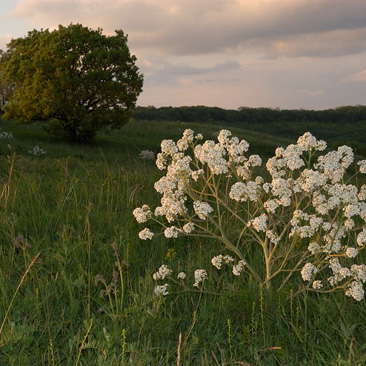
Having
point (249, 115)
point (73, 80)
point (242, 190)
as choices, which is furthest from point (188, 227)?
point (249, 115)

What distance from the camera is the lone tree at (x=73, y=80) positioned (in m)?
27.1

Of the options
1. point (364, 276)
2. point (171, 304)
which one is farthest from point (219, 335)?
point (364, 276)

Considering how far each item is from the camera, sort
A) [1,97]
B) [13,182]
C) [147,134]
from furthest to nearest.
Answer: [1,97] → [147,134] → [13,182]

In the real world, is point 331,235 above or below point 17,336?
above

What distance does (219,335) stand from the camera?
4.35 metres

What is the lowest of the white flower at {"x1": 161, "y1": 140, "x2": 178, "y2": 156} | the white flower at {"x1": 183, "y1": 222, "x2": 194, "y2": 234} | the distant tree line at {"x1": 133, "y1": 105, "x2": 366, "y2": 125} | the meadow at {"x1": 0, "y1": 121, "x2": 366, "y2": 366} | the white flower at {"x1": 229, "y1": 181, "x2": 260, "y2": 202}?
the meadow at {"x1": 0, "y1": 121, "x2": 366, "y2": 366}

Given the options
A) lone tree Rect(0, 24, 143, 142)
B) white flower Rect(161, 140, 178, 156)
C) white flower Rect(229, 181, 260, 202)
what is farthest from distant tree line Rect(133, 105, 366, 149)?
white flower Rect(229, 181, 260, 202)

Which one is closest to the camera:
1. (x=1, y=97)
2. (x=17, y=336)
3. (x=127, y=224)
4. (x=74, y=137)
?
(x=17, y=336)

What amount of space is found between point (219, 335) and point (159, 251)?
189cm

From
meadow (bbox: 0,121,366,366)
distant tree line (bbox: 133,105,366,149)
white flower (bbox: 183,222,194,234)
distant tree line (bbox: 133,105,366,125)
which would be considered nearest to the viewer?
meadow (bbox: 0,121,366,366)

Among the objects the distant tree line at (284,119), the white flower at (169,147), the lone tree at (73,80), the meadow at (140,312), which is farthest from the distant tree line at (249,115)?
the white flower at (169,147)

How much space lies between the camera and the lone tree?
2709 centimetres

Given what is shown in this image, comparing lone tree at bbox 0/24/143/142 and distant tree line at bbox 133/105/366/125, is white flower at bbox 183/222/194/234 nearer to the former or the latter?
lone tree at bbox 0/24/143/142

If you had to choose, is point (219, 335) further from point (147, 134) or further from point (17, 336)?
point (147, 134)
